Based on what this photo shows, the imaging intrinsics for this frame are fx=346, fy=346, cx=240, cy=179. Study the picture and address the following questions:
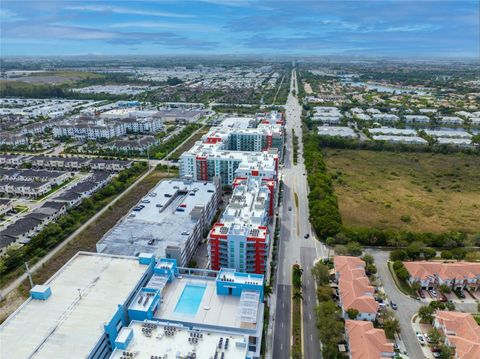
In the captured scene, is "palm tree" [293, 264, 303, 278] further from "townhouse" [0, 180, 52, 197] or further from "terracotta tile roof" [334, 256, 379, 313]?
"townhouse" [0, 180, 52, 197]

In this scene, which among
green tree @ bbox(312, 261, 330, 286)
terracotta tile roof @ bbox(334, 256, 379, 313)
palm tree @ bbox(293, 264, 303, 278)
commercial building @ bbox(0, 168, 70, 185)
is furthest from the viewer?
commercial building @ bbox(0, 168, 70, 185)

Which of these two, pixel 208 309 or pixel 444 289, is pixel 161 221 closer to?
pixel 208 309

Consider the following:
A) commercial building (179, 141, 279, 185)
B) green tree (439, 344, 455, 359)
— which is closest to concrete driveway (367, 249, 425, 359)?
green tree (439, 344, 455, 359)

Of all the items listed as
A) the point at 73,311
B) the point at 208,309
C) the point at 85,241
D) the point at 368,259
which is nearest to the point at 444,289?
the point at 368,259

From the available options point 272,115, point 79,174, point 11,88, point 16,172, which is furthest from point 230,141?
point 11,88

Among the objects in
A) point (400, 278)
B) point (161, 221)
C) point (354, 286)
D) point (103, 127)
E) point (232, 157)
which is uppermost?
point (232, 157)

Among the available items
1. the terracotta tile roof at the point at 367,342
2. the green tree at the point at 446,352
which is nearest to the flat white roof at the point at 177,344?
the terracotta tile roof at the point at 367,342

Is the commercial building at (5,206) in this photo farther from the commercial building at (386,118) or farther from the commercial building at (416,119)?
the commercial building at (416,119)

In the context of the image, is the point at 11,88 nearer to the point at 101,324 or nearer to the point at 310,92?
the point at 310,92
